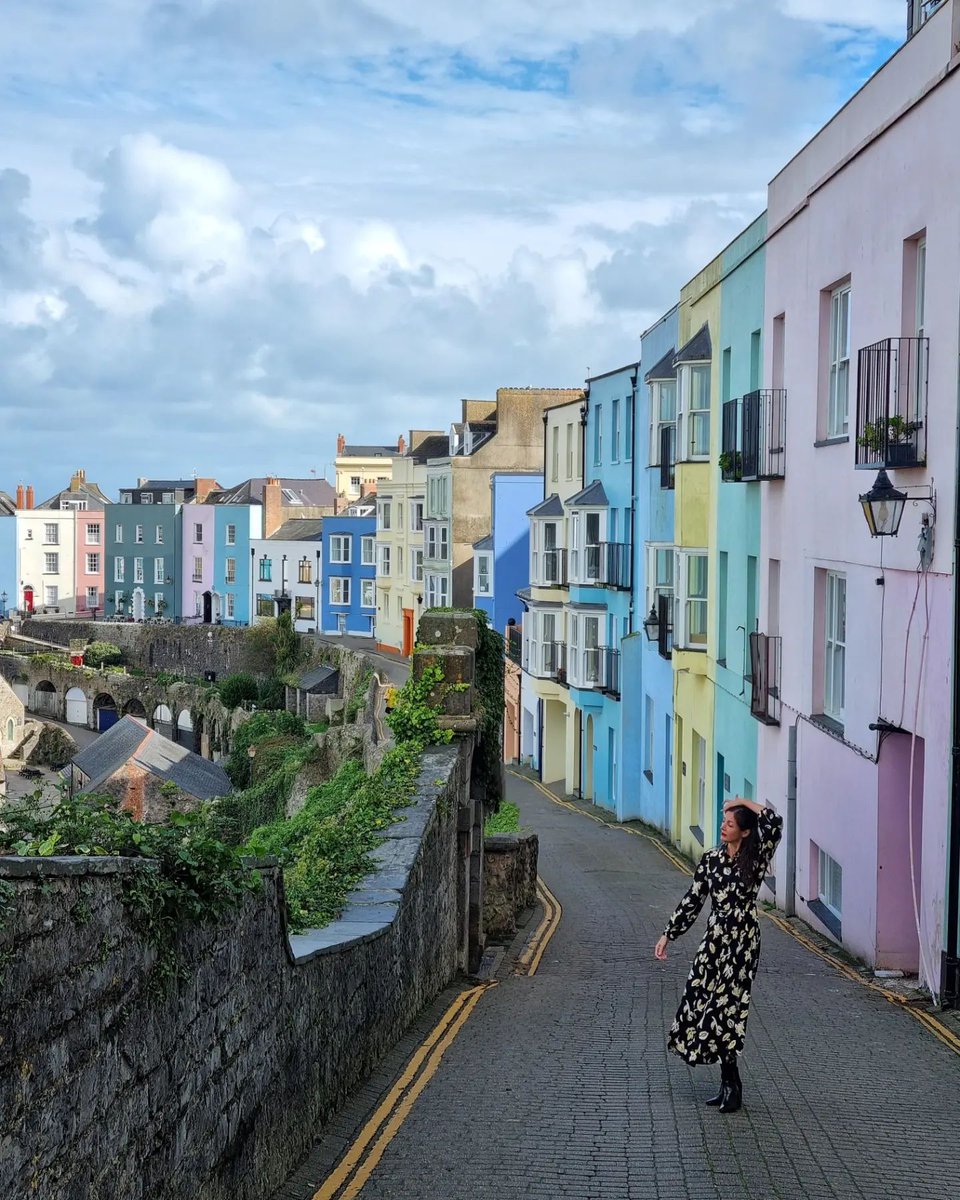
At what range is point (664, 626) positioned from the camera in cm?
2778

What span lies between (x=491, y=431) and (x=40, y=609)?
171ft

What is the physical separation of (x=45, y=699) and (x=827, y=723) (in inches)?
2766

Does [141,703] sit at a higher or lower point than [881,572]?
lower

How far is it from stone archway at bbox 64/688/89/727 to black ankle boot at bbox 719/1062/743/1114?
7421 centimetres

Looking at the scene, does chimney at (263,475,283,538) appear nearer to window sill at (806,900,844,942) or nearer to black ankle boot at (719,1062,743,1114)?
window sill at (806,900,844,942)

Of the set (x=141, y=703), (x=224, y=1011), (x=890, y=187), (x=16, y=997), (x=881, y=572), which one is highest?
(x=890, y=187)

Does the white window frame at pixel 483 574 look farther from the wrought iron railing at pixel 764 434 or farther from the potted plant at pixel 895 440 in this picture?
the potted plant at pixel 895 440

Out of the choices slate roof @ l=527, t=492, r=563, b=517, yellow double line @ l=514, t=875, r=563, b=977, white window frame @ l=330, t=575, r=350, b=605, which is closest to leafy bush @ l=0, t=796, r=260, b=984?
yellow double line @ l=514, t=875, r=563, b=977

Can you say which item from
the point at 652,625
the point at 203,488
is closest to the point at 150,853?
the point at 652,625

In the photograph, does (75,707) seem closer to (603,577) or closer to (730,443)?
(603,577)

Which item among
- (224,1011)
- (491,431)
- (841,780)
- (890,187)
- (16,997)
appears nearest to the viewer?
(16,997)

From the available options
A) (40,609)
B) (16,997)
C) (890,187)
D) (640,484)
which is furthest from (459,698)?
(40,609)

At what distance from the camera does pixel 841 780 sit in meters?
14.6

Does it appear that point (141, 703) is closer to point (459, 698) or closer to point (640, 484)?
point (640, 484)
